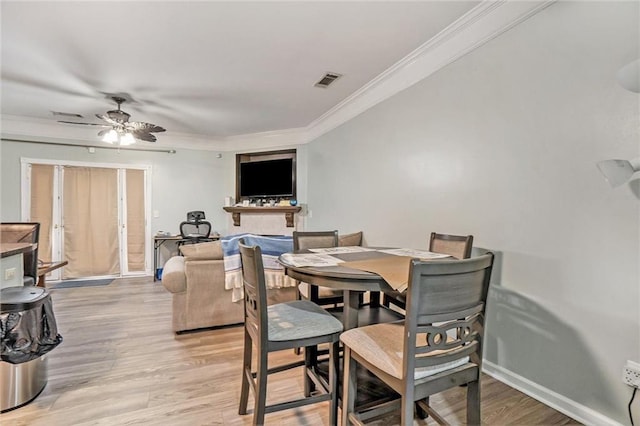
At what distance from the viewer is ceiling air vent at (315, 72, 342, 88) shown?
3344 mm

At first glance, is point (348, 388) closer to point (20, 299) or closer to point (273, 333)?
point (273, 333)

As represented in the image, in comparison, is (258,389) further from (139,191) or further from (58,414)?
(139,191)

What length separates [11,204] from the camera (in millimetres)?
4965

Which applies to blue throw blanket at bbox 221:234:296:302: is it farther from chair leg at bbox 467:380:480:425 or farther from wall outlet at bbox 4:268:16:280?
chair leg at bbox 467:380:480:425

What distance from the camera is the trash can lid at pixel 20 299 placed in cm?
186

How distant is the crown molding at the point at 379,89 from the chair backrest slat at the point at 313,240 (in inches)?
67.6

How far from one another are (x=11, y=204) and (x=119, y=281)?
6.63 ft

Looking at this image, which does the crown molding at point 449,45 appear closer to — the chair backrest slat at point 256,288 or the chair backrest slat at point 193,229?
the chair backrest slat at point 256,288

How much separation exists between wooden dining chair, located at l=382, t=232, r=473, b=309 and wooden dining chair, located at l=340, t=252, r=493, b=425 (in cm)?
75

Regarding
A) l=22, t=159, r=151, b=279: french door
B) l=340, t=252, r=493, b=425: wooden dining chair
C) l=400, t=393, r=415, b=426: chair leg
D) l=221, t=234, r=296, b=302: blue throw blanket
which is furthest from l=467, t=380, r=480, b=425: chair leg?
l=22, t=159, r=151, b=279: french door

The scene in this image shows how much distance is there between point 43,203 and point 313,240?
512 centimetres

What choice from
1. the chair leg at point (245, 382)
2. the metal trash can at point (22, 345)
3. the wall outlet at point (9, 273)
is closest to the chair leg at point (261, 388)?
the chair leg at point (245, 382)

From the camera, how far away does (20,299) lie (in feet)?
6.30

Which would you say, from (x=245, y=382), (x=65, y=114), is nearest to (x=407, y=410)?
(x=245, y=382)
